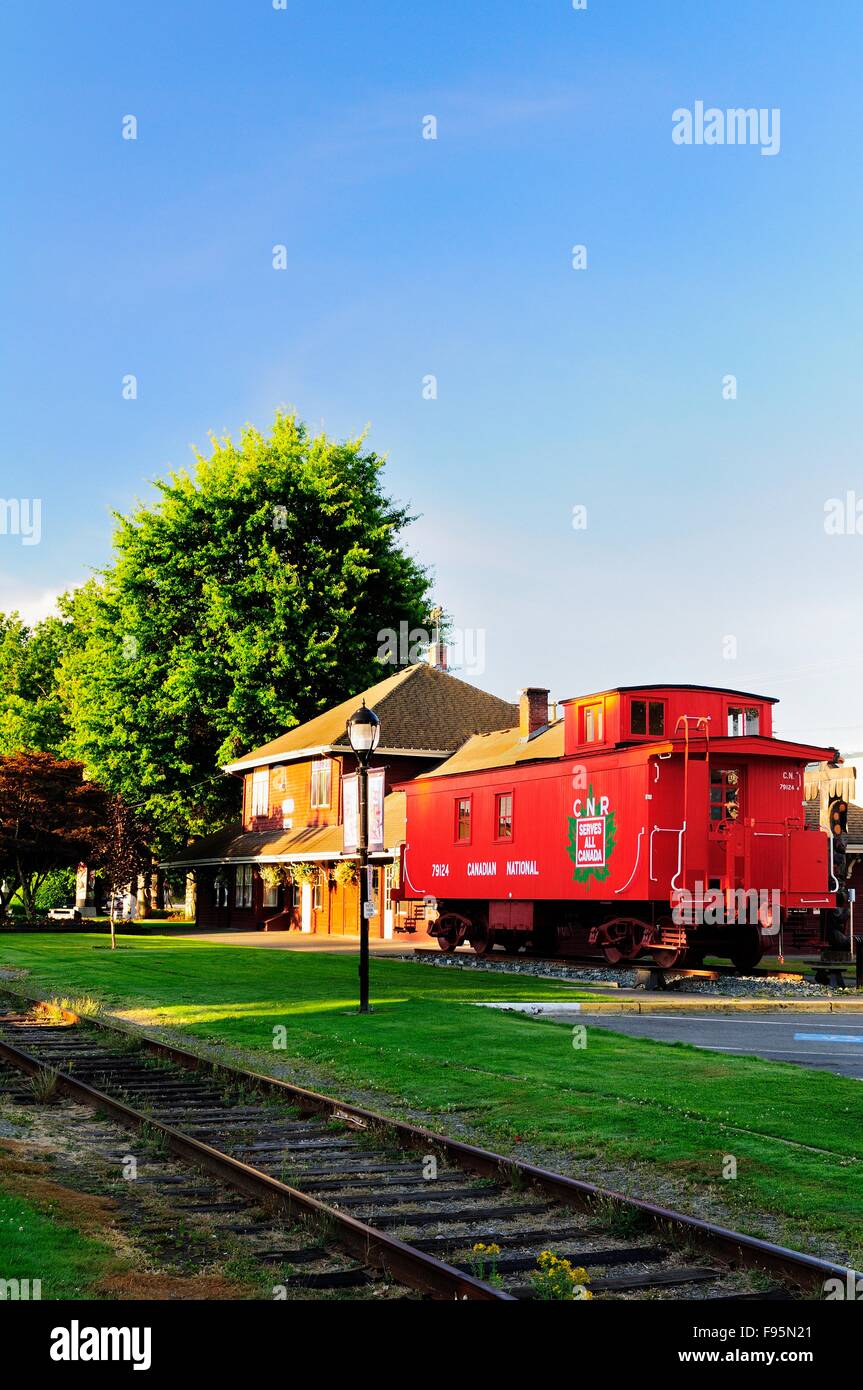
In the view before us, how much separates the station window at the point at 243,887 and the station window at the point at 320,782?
238 inches

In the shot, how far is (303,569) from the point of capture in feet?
186

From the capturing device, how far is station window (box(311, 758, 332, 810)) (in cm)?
4669

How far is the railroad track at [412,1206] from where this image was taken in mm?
6453

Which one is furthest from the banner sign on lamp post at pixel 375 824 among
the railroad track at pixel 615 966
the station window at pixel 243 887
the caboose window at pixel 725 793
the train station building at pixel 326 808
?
the station window at pixel 243 887

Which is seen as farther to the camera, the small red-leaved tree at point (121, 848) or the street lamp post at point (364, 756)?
the small red-leaved tree at point (121, 848)

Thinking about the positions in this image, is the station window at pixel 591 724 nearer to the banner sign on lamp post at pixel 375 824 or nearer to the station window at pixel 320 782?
the banner sign on lamp post at pixel 375 824

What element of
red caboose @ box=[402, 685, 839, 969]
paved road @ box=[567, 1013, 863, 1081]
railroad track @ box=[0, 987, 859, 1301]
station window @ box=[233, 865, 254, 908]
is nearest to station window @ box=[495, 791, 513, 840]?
red caboose @ box=[402, 685, 839, 969]

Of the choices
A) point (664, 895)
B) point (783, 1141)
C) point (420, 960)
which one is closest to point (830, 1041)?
point (783, 1141)

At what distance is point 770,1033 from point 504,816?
47.3ft

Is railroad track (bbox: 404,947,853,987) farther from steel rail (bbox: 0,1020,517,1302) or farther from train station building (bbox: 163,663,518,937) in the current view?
steel rail (bbox: 0,1020,517,1302)

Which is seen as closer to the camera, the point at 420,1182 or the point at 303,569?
the point at 420,1182

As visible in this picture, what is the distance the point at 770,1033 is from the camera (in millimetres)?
17094
